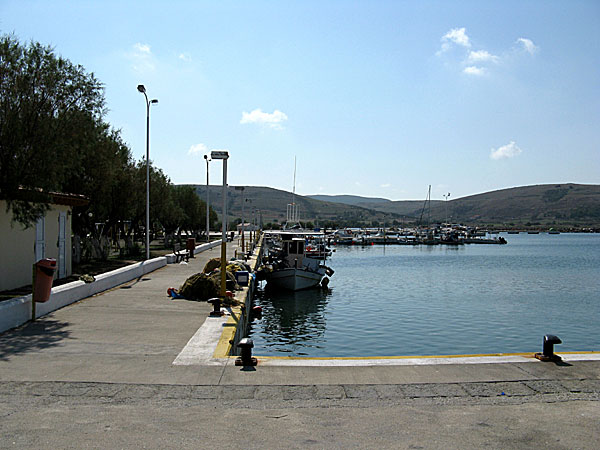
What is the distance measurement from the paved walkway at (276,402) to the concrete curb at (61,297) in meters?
1.43

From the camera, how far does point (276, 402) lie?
719 centimetres

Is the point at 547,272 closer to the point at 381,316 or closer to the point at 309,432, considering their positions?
the point at 381,316


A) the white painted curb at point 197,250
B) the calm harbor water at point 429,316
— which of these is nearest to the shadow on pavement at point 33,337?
the calm harbor water at point 429,316

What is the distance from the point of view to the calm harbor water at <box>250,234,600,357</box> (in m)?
19.5

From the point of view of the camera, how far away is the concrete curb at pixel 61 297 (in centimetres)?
1148

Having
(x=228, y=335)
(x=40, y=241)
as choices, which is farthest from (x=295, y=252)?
(x=228, y=335)

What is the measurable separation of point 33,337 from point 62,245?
937 centimetres

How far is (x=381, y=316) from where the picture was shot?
25797 millimetres

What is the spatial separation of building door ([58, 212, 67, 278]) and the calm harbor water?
736 cm

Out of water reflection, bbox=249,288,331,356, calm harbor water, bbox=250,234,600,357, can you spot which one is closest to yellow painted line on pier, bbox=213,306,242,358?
calm harbor water, bbox=250,234,600,357

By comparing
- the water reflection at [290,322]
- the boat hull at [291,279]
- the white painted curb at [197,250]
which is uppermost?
the white painted curb at [197,250]

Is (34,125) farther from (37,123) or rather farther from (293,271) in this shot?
(293,271)

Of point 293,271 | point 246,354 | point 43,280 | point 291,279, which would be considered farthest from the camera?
point 291,279

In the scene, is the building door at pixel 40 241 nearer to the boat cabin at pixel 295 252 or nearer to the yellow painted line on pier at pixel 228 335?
the yellow painted line on pier at pixel 228 335
